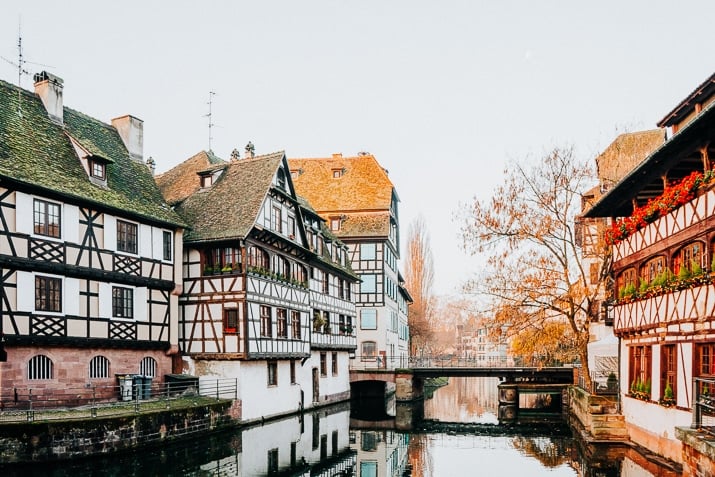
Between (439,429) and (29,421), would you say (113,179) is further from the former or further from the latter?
(439,429)

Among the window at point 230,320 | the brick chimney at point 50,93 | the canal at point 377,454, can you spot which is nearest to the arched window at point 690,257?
the canal at point 377,454

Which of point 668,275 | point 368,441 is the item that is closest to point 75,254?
point 368,441

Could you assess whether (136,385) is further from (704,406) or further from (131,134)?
(704,406)

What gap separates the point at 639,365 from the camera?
2320cm

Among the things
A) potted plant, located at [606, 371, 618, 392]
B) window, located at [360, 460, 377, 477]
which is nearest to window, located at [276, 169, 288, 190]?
window, located at [360, 460, 377, 477]

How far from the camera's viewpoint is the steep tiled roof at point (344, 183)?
53.3 metres

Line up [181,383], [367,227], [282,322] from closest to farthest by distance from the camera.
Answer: [181,383] < [282,322] < [367,227]

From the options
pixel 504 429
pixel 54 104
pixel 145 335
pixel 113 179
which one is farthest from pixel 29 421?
pixel 504 429

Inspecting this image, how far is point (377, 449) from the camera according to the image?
25047 mm

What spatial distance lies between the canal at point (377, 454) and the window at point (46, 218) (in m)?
7.21

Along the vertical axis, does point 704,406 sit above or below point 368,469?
above

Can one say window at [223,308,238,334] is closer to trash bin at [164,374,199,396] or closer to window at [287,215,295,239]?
trash bin at [164,374,199,396]

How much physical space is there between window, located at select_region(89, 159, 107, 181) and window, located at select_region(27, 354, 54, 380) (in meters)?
6.74

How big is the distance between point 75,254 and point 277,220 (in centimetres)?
1050
